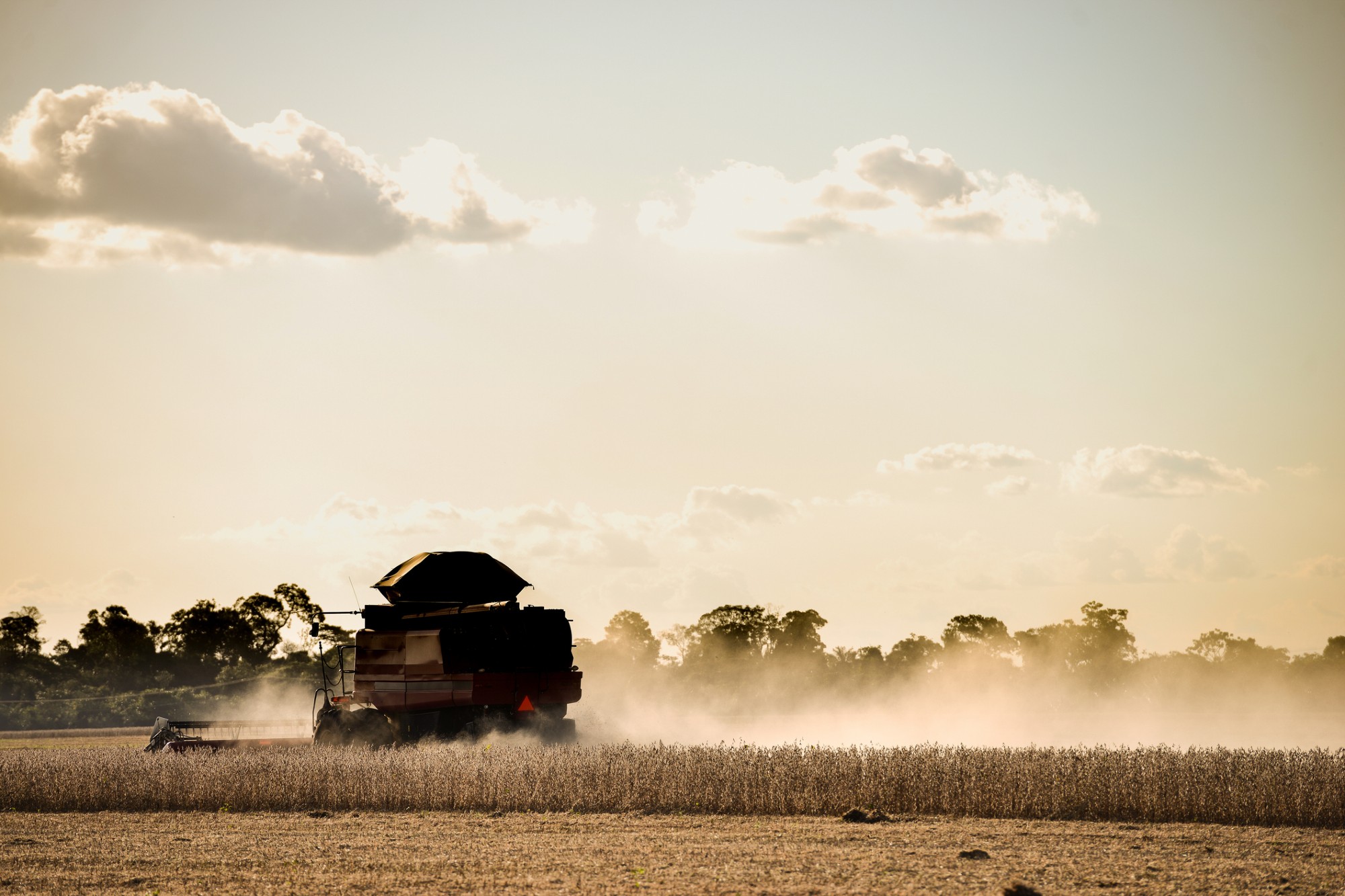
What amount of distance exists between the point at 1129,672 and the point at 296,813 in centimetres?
5636

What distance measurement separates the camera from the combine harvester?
1005 inches

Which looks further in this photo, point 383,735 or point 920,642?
point 920,642

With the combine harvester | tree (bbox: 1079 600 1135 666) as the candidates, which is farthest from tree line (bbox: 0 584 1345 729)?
the combine harvester

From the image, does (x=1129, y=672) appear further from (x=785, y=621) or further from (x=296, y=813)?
(x=296, y=813)

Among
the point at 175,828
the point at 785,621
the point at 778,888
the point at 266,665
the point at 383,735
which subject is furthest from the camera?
the point at 785,621

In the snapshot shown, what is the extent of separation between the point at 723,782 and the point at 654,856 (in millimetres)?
4695

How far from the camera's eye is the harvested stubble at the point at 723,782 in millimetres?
18203

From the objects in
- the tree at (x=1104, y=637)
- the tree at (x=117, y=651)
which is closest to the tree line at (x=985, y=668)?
the tree at (x=1104, y=637)

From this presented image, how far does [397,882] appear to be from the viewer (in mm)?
13703

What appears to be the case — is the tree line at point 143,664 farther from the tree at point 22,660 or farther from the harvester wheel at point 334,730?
the harvester wheel at point 334,730

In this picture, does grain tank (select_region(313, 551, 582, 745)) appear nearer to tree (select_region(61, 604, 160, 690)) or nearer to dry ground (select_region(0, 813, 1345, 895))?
dry ground (select_region(0, 813, 1345, 895))

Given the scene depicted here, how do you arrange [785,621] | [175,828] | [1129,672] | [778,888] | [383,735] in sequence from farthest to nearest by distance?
1. [785,621]
2. [1129,672]
3. [383,735]
4. [175,828]
5. [778,888]

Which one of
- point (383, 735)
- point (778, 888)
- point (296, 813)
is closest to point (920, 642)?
point (383, 735)

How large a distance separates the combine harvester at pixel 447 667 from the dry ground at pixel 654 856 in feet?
20.1
